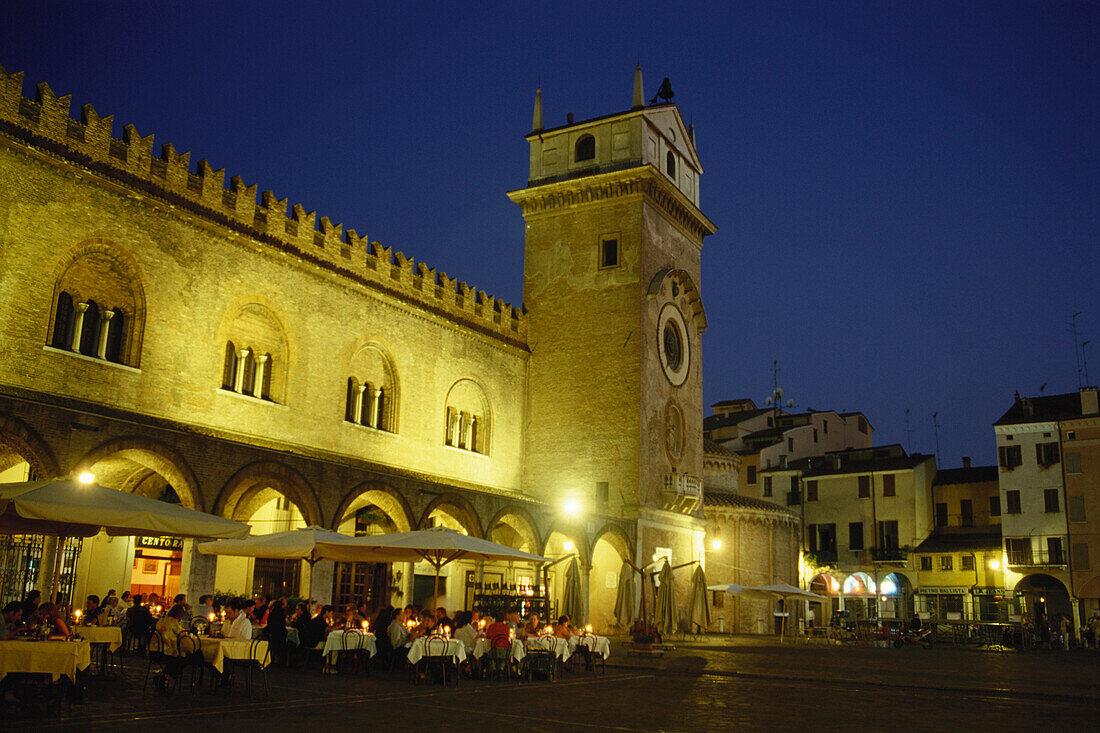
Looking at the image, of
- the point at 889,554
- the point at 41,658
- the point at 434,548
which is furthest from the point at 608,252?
the point at 41,658

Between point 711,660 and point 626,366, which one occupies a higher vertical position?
point 626,366

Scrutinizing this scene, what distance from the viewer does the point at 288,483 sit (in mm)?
20406

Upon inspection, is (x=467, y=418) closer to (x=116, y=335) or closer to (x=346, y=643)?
(x=116, y=335)

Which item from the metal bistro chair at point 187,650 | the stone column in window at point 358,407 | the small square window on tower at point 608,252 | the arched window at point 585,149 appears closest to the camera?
the metal bistro chair at point 187,650

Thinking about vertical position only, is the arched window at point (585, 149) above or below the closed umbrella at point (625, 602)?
above

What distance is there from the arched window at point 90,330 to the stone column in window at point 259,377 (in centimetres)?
423

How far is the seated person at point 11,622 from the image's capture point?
10.5 meters

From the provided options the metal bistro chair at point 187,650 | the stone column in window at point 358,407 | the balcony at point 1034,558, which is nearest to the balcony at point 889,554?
the balcony at point 1034,558

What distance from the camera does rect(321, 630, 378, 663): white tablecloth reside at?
1561cm

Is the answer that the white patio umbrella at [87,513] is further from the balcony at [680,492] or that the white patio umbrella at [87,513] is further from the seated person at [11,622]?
the balcony at [680,492]

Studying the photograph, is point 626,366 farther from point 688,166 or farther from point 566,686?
point 566,686

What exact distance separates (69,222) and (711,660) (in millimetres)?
16856

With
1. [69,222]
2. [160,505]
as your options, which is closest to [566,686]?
[160,505]

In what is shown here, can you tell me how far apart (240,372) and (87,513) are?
11.4 m
